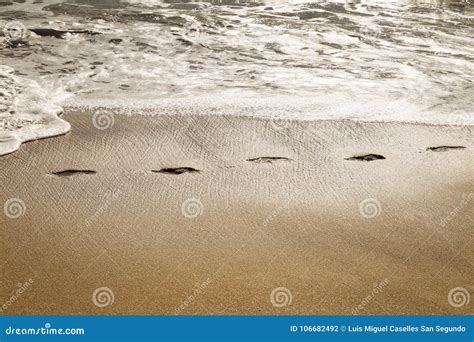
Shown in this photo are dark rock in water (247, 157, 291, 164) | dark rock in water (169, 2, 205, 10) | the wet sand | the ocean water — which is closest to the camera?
the wet sand

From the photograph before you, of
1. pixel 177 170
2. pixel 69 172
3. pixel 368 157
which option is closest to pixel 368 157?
pixel 368 157

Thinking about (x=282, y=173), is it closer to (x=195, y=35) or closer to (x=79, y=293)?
(x=79, y=293)

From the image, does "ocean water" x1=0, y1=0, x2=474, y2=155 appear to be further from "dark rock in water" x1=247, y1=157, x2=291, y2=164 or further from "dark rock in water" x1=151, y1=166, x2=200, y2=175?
"dark rock in water" x1=151, y1=166, x2=200, y2=175

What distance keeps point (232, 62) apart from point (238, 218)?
11.4 feet

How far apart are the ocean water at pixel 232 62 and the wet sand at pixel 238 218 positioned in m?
0.41

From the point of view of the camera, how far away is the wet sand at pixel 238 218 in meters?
2.90

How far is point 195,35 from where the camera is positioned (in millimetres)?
7871

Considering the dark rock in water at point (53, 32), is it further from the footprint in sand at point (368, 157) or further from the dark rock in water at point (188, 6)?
the footprint in sand at point (368, 157)

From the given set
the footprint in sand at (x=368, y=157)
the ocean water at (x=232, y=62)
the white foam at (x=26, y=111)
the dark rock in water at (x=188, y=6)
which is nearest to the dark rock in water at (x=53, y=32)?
the ocean water at (x=232, y=62)

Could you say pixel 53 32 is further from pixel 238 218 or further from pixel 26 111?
pixel 238 218

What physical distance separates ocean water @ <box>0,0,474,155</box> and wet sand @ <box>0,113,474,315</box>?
16.3 inches

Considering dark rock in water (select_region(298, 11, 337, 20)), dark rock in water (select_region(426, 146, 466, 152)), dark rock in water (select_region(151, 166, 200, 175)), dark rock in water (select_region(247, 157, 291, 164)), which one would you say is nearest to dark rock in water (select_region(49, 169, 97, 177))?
dark rock in water (select_region(151, 166, 200, 175))

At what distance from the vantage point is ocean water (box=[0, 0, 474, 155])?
17.3 ft

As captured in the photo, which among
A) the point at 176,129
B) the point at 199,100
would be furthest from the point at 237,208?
the point at 199,100
